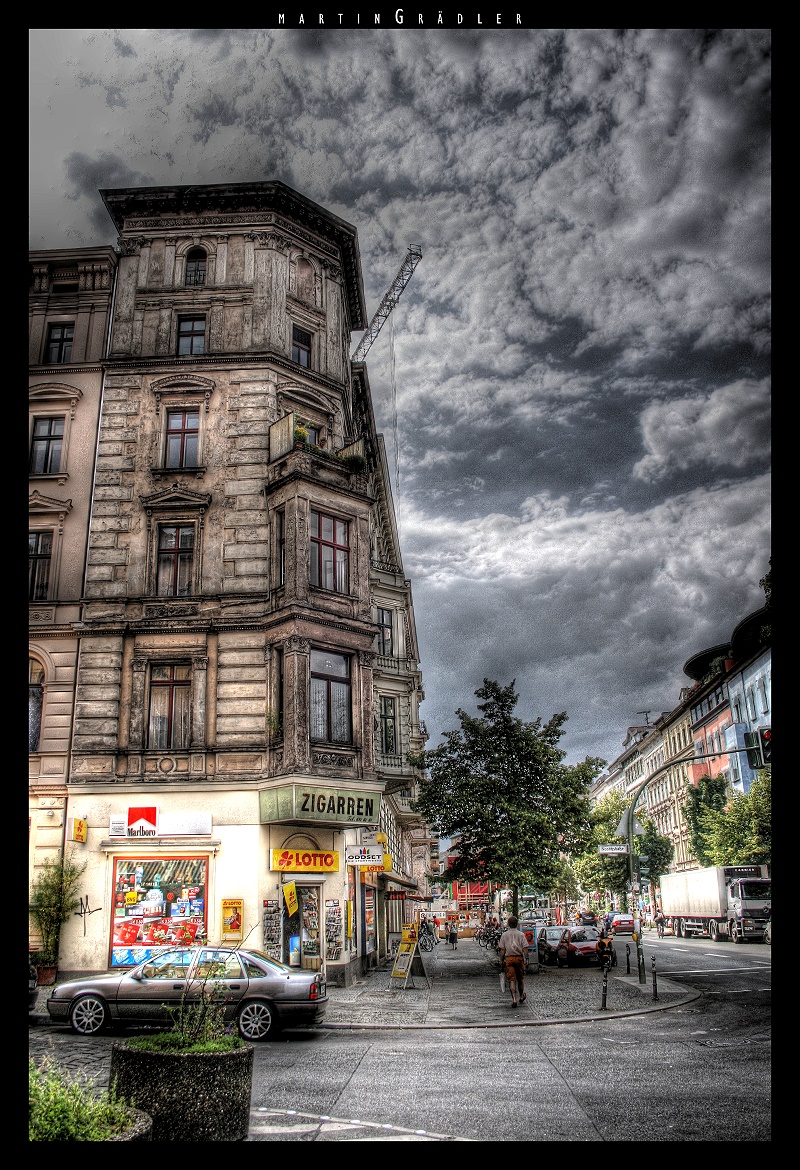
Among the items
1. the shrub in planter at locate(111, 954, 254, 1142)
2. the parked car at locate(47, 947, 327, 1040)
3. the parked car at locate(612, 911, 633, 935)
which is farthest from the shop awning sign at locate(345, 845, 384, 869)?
the parked car at locate(612, 911, 633, 935)

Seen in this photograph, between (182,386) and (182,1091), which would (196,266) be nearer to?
(182,386)

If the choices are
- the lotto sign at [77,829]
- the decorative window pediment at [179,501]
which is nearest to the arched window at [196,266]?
the decorative window pediment at [179,501]

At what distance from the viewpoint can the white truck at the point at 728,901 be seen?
4344cm

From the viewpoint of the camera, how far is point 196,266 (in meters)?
29.7

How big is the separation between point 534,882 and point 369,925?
658cm

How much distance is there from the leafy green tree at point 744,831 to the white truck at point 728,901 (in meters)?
2.19

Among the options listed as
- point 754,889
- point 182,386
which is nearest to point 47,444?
point 182,386

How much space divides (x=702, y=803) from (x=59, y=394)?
54269mm

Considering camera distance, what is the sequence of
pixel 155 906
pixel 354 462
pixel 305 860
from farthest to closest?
pixel 354 462 → pixel 305 860 → pixel 155 906

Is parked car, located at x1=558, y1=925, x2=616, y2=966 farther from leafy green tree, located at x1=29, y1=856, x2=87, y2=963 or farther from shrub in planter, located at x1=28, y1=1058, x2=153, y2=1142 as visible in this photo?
shrub in planter, located at x1=28, y1=1058, x2=153, y2=1142

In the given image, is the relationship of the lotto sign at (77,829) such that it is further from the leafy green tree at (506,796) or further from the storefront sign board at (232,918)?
the leafy green tree at (506,796)

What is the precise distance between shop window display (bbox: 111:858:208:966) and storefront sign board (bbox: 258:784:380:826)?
230cm

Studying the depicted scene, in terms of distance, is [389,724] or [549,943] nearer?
[389,724]
